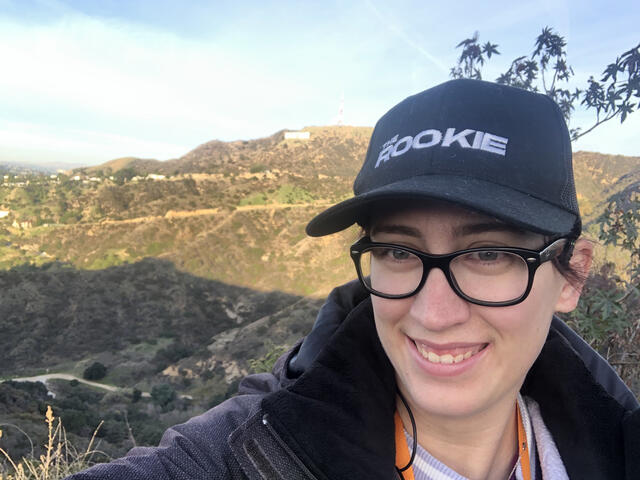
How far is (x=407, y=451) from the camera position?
43.3 inches

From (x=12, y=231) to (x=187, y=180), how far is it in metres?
16.1

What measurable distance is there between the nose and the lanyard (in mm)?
362

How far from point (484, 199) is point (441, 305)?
0.25 meters

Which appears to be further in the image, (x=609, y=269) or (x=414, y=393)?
(x=609, y=269)

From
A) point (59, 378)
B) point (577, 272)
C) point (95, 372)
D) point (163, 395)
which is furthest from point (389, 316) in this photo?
point (59, 378)

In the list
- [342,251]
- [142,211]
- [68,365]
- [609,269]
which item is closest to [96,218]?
[142,211]

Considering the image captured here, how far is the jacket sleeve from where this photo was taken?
35.0 inches

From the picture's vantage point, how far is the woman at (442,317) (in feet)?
2.95

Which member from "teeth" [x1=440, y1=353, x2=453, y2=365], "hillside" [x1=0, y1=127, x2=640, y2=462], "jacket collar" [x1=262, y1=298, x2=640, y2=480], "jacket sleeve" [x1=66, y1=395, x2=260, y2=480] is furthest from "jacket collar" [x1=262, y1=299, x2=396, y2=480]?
"hillside" [x1=0, y1=127, x2=640, y2=462]

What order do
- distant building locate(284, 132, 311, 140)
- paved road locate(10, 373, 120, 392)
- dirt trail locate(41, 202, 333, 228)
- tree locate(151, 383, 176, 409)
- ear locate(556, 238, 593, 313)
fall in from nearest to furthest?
ear locate(556, 238, 593, 313) → tree locate(151, 383, 176, 409) → paved road locate(10, 373, 120, 392) → dirt trail locate(41, 202, 333, 228) → distant building locate(284, 132, 311, 140)

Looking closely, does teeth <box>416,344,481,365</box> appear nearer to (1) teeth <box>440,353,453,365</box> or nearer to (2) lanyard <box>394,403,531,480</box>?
(1) teeth <box>440,353,453,365</box>

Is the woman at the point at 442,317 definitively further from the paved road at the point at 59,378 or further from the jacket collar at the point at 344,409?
the paved road at the point at 59,378

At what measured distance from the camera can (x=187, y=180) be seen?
43781 mm

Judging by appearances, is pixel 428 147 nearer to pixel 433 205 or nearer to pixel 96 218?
pixel 433 205
